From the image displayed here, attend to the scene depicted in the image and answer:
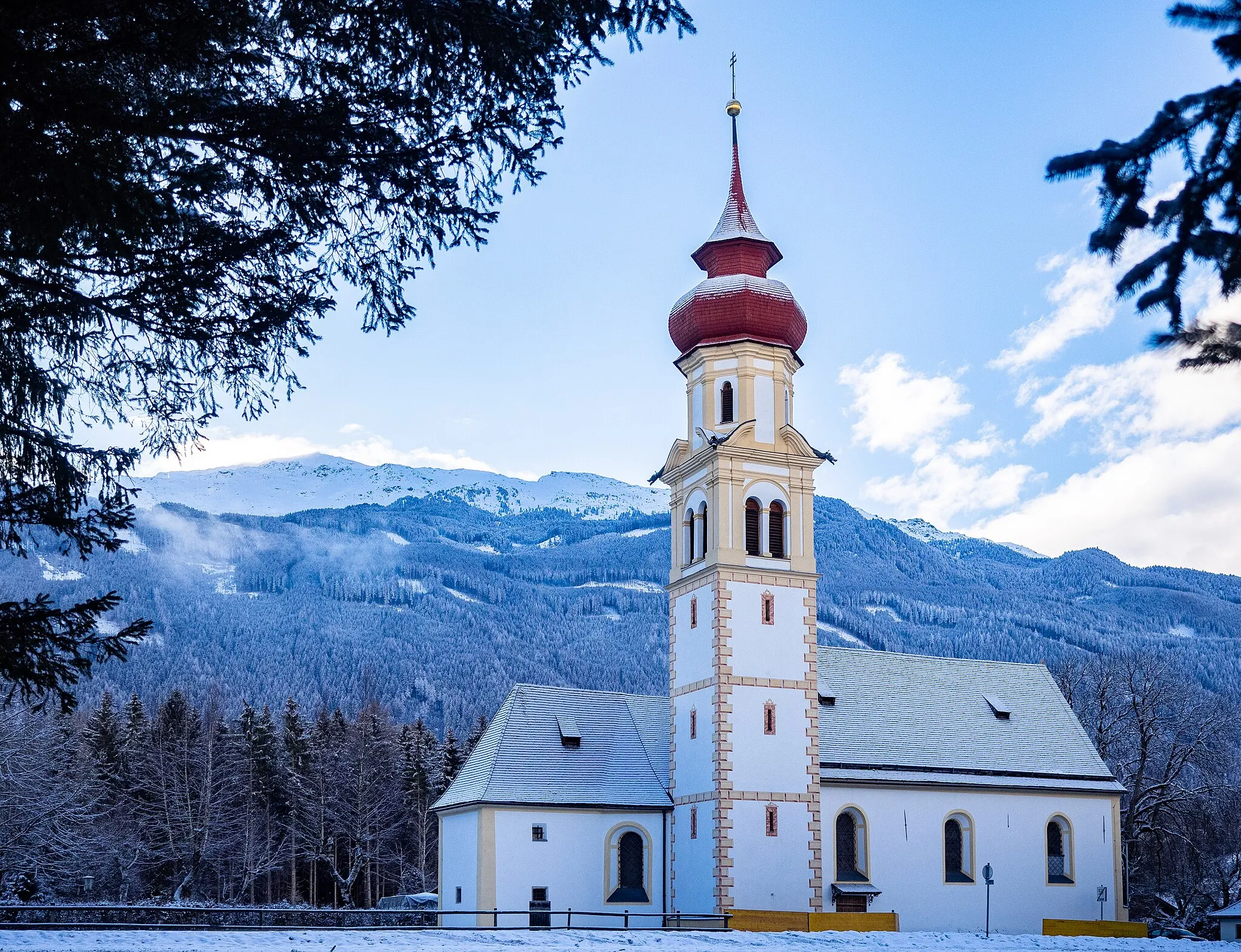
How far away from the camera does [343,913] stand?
118ft

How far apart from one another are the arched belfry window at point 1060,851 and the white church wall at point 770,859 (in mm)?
9242

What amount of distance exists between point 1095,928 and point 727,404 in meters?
17.3

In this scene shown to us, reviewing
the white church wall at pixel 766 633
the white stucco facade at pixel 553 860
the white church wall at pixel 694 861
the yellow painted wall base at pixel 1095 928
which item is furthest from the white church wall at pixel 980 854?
the white stucco facade at pixel 553 860

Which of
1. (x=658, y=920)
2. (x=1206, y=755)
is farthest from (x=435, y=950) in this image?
(x=1206, y=755)

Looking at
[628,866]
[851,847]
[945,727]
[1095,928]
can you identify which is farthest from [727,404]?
[1095,928]

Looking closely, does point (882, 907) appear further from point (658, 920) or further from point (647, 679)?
point (647, 679)

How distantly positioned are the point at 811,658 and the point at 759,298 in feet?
34.5

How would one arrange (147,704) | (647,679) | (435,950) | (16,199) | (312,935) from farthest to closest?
1. (647,679)
2. (147,704)
3. (312,935)
4. (435,950)
5. (16,199)

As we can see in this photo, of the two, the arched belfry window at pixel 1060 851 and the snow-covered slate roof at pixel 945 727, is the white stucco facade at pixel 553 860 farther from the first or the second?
the arched belfry window at pixel 1060 851

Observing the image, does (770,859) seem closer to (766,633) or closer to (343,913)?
(766,633)

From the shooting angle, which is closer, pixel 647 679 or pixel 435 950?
pixel 435 950

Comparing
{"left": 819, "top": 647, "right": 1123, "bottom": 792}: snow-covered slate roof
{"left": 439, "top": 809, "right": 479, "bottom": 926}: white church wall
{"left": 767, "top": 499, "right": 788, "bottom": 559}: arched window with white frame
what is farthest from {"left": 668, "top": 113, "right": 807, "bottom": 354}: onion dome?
{"left": 439, "top": 809, "right": 479, "bottom": 926}: white church wall

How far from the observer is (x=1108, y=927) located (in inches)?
1431

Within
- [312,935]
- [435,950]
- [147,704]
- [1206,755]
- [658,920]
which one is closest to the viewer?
[435,950]
